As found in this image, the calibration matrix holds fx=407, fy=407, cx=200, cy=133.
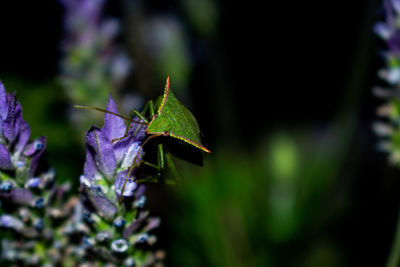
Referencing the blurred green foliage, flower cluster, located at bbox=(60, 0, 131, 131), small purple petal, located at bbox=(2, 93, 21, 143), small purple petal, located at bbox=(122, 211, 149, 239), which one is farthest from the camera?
the blurred green foliage

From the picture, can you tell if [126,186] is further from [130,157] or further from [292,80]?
[292,80]

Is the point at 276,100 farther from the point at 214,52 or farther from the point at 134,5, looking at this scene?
the point at 134,5

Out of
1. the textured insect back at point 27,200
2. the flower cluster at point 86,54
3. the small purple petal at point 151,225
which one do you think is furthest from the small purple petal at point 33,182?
the flower cluster at point 86,54

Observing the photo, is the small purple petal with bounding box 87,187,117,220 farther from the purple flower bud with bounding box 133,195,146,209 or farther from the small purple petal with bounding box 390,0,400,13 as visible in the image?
the small purple petal with bounding box 390,0,400,13

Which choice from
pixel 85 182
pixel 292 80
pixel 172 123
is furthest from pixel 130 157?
pixel 292 80

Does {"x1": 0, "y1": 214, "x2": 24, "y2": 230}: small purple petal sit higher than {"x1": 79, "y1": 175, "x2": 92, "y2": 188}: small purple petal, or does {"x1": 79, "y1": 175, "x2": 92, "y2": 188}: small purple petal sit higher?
{"x1": 79, "y1": 175, "x2": 92, "y2": 188}: small purple petal

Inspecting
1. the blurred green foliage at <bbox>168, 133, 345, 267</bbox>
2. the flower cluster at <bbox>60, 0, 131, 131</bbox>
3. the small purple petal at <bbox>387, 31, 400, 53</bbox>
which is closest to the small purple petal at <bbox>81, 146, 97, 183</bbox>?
the flower cluster at <bbox>60, 0, 131, 131</bbox>
